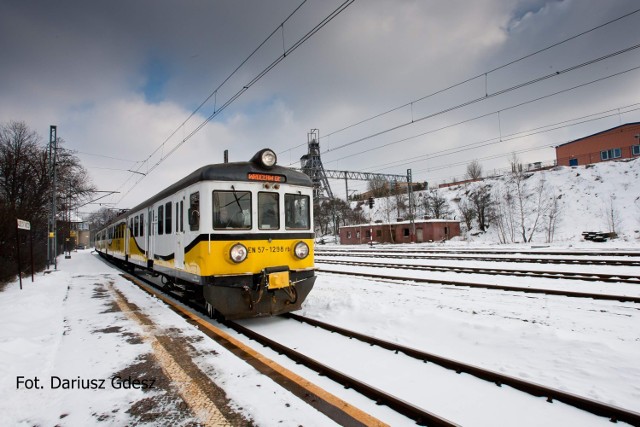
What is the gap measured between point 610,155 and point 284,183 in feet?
199

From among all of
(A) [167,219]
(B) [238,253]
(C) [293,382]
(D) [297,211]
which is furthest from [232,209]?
(C) [293,382]

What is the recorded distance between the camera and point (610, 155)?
166ft

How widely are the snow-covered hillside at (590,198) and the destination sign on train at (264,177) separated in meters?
36.5

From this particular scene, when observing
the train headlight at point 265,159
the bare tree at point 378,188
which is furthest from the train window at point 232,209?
the bare tree at point 378,188

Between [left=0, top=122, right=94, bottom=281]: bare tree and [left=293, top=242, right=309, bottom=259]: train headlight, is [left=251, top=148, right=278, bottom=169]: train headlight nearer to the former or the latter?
[left=293, top=242, right=309, bottom=259]: train headlight

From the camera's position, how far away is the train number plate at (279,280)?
21.2 feet

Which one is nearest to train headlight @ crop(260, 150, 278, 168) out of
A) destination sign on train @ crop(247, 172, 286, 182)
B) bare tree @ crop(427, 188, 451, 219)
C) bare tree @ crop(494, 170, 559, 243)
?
destination sign on train @ crop(247, 172, 286, 182)

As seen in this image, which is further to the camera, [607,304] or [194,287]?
[607,304]

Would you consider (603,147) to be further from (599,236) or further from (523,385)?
(523,385)

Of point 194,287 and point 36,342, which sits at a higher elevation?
point 194,287

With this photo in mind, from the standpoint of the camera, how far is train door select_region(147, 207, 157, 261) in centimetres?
1032

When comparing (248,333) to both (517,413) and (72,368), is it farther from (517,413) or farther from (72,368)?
(517,413)

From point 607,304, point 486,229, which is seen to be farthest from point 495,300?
point 486,229

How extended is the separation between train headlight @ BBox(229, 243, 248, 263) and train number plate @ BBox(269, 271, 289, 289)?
1.97 feet
